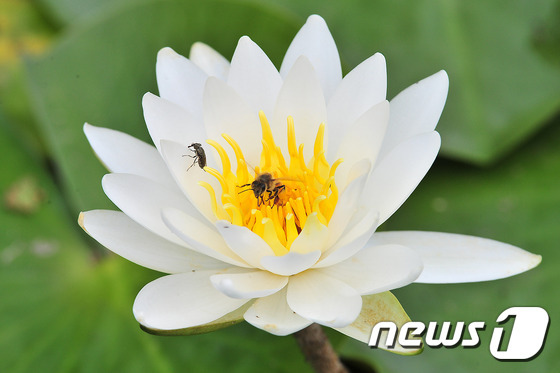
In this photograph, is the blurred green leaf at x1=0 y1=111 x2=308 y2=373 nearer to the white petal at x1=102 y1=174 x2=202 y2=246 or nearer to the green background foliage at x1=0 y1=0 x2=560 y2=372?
the green background foliage at x1=0 y1=0 x2=560 y2=372

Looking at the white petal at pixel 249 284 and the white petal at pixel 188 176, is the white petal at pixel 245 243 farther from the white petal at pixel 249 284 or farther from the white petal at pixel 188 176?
the white petal at pixel 188 176

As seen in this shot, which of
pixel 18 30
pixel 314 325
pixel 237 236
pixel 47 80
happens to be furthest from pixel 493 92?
pixel 18 30

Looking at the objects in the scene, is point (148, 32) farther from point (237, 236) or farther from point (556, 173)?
point (556, 173)

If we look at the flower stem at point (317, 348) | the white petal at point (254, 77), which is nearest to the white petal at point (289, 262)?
the flower stem at point (317, 348)

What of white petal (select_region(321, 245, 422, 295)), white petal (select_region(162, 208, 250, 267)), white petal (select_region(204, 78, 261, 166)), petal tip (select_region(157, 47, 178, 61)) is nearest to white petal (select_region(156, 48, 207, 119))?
petal tip (select_region(157, 47, 178, 61))

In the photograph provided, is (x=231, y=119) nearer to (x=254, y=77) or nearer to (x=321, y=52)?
(x=254, y=77)

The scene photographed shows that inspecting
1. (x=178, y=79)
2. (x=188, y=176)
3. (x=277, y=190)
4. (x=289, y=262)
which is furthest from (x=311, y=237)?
(x=178, y=79)
